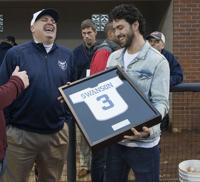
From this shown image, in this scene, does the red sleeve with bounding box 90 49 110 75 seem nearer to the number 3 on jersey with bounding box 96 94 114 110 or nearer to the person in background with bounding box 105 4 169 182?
the person in background with bounding box 105 4 169 182

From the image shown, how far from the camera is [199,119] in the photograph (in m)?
6.88

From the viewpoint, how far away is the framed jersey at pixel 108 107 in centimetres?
336

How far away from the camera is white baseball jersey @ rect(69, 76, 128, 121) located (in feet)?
11.3

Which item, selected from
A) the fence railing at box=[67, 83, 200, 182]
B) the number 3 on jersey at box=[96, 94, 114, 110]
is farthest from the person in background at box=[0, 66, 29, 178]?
the fence railing at box=[67, 83, 200, 182]

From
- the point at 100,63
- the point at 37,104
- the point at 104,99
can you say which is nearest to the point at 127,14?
the point at 104,99

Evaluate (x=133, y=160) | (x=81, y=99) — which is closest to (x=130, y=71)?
(x=81, y=99)

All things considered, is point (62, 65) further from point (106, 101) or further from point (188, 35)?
point (188, 35)

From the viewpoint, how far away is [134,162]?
145 inches

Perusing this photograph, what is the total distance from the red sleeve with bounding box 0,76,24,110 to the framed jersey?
14.2 inches

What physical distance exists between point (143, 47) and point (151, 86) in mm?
325

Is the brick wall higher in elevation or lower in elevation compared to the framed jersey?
lower

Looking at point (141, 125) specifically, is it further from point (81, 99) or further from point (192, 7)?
point (192, 7)

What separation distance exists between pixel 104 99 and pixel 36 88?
105cm

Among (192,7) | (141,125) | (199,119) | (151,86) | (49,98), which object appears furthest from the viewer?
(192,7)
